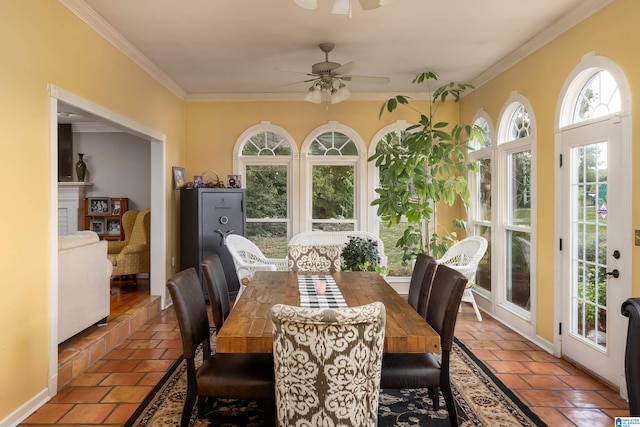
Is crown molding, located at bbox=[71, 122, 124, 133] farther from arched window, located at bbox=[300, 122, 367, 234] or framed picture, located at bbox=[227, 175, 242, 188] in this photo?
arched window, located at bbox=[300, 122, 367, 234]

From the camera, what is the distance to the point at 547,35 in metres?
3.58

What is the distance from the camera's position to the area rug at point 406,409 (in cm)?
240

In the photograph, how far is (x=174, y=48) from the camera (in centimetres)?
401

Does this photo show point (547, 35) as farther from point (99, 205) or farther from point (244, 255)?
point (99, 205)

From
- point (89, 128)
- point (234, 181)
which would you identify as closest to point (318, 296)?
point (234, 181)

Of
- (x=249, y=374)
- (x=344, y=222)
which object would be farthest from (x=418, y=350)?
(x=344, y=222)

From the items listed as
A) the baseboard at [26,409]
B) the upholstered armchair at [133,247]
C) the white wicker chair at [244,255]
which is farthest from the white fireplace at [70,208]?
the baseboard at [26,409]

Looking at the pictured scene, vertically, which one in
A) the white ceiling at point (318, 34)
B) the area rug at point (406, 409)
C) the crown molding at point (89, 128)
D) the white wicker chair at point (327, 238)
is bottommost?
the area rug at point (406, 409)

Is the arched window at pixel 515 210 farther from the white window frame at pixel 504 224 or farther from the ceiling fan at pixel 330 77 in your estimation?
the ceiling fan at pixel 330 77

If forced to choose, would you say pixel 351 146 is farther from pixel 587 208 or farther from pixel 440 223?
pixel 587 208

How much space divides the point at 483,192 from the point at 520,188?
2.84 feet

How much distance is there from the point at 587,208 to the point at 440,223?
8.47ft

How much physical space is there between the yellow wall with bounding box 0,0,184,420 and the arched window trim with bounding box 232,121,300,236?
2744 mm

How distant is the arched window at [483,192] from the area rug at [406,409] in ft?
7.57
